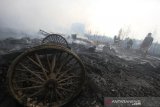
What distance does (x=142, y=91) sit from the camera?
5691mm

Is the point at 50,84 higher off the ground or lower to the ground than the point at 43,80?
lower

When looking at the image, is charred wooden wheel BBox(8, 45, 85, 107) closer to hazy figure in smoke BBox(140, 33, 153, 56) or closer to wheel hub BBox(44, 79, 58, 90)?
wheel hub BBox(44, 79, 58, 90)

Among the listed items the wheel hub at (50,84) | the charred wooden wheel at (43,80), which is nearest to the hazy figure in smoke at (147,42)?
the charred wooden wheel at (43,80)

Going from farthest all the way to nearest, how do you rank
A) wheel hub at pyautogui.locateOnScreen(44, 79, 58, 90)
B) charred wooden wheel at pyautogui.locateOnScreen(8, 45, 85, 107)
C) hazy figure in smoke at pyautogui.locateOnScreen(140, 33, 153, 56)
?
hazy figure in smoke at pyautogui.locateOnScreen(140, 33, 153, 56) → wheel hub at pyautogui.locateOnScreen(44, 79, 58, 90) → charred wooden wheel at pyautogui.locateOnScreen(8, 45, 85, 107)

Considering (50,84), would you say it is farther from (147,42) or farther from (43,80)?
(147,42)

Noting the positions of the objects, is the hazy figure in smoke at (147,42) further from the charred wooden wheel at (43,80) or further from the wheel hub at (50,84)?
the wheel hub at (50,84)

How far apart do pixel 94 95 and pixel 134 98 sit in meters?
1.56

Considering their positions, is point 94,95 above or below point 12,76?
below

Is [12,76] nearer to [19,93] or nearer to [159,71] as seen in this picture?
[19,93]

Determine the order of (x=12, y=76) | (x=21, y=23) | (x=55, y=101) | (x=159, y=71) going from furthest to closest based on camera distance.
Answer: (x=21, y=23), (x=159, y=71), (x=55, y=101), (x=12, y=76)

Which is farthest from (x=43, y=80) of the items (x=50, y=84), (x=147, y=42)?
(x=147, y=42)

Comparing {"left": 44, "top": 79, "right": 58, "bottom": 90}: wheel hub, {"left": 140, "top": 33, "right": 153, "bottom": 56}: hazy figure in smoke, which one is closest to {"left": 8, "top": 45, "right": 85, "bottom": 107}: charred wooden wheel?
{"left": 44, "top": 79, "right": 58, "bottom": 90}: wheel hub

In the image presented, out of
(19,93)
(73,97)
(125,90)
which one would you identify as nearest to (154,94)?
(125,90)

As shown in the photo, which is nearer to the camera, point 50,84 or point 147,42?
point 50,84
